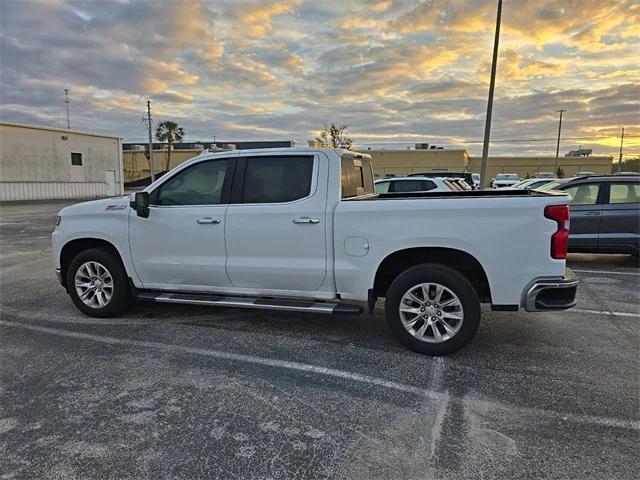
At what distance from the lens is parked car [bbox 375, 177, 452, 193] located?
11.2 meters

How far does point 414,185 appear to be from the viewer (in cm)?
1145

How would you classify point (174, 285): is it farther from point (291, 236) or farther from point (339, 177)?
point (339, 177)

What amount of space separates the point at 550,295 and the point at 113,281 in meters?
4.68

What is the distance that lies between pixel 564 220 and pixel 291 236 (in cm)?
248

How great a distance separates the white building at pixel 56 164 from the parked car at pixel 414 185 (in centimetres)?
2912

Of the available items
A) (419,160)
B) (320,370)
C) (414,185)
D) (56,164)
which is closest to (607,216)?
(414,185)

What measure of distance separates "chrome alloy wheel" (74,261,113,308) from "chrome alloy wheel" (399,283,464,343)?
3.49 metres

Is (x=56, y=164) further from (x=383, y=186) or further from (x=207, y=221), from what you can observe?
(x=207, y=221)

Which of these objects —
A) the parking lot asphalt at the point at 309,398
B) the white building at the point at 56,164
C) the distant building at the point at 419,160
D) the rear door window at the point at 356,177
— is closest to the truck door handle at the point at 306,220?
the rear door window at the point at 356,177

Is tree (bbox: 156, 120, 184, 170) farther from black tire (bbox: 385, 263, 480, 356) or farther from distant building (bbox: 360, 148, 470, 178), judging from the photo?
black tire (bbox: 385, 263, 480, 356)

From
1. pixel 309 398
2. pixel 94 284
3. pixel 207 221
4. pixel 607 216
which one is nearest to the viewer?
pixel 309 398

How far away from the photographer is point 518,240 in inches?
154

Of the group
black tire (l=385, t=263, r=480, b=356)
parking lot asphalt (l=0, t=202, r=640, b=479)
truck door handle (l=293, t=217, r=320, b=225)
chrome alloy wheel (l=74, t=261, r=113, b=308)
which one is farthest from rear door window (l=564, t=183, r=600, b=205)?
chrome alloy wheel (l=74, t=261, r=113, b=308)

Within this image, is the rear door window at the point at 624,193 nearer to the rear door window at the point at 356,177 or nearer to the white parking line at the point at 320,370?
the rear door window at the point at 356,177
